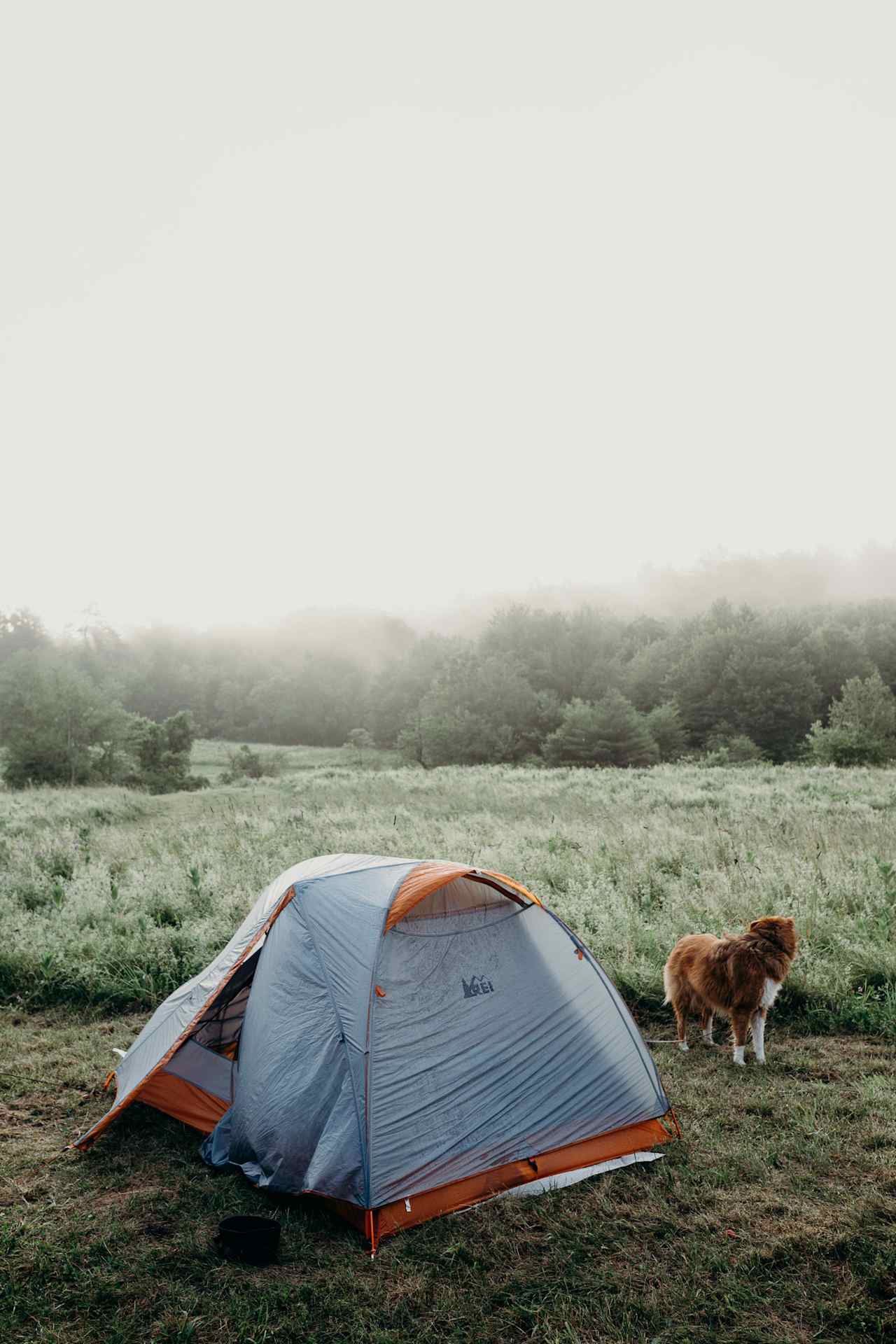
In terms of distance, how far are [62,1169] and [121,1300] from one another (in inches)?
59.1

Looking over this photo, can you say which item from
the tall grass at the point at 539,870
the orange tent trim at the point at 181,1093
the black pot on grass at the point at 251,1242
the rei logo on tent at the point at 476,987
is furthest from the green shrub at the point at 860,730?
the black pot on grass at the point at 251,1242

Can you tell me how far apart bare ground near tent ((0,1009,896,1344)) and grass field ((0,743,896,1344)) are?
0.5 inches

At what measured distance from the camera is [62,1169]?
4.83 metres

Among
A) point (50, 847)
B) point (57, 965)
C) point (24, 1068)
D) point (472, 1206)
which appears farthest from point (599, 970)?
point (50, 847)

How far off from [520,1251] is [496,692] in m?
47.6

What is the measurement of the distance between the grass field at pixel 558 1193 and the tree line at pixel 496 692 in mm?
20937

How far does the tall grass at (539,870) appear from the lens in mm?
7762

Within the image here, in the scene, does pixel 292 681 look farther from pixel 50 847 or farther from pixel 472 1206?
pixel 472 1206

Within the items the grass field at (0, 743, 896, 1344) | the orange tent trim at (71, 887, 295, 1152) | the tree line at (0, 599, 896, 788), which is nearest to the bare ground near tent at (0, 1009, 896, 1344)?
the grass field at (0, 743, 896, 1344)

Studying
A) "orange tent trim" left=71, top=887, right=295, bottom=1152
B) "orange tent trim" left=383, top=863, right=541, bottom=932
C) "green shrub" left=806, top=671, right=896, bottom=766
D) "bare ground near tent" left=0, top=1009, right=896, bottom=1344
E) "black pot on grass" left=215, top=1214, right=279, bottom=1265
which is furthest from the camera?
"green shrub" left=806, top=671, right=896, bottom=766

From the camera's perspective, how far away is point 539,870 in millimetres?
10430

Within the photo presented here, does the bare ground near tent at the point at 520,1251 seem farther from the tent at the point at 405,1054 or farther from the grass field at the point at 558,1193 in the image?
the tent at the point at 405,1054

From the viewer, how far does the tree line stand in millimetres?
31375

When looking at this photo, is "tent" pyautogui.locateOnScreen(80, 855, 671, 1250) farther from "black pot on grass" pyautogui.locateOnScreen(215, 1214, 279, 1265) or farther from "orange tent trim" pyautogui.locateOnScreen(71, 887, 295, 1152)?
"black pot on grass" pyautogui.locateOnScreen(215, 1214, 279, 1265)
